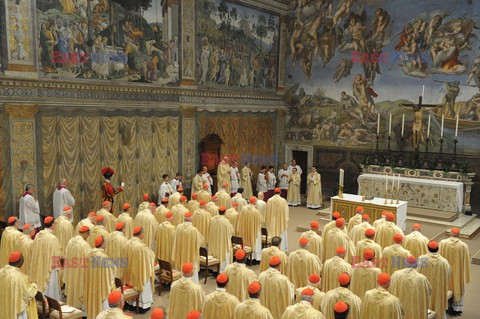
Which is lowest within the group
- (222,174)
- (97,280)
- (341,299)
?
(97,280)

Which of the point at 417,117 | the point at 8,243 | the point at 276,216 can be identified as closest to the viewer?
the point at 8,243

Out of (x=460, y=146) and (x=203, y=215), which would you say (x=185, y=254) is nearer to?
(x=203, y=215)

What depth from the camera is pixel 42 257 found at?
9.57 meters

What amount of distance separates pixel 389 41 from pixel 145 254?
53.7 feet

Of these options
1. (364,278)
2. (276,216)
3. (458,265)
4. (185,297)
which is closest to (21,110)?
(276,216)

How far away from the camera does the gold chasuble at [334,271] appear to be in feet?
28.3

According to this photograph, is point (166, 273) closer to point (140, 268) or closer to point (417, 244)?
→ point (140, 268)

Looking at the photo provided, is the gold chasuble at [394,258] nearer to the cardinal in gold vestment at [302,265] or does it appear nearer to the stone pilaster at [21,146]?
the cardinal in gold vestment at [302,265]

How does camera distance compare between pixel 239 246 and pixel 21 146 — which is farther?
pixel 21 146

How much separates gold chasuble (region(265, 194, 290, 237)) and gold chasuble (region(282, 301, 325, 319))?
7.27 meters

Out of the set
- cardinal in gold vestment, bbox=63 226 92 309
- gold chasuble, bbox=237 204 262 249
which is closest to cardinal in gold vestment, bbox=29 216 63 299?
cardinal in gold vestment, bbox=63 226 92 309

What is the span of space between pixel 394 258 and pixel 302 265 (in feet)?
6.52

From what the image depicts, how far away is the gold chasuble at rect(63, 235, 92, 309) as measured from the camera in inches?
359

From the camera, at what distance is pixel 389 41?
2117cm
